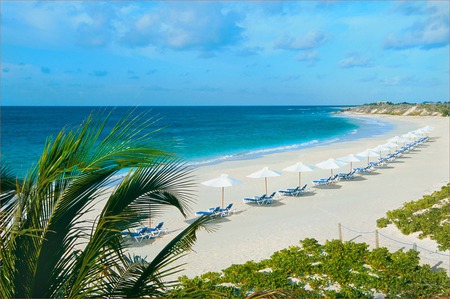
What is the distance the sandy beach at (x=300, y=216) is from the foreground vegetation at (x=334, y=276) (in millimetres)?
838

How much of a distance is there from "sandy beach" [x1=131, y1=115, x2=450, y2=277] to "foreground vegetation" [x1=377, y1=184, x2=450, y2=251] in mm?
244

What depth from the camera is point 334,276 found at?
23.9ft

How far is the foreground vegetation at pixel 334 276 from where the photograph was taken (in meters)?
6.64

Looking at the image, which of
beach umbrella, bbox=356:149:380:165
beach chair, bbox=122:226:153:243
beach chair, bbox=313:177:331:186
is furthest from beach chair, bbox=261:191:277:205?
beach umbrella, bbox=356:149:380:165

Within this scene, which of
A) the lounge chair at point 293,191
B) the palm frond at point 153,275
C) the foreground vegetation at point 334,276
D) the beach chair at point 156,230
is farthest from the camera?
the lounge chair at point 293,191

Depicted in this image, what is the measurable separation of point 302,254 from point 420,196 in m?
8.46

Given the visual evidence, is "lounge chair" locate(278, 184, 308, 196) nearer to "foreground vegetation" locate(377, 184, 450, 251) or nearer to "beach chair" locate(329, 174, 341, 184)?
"beach chair" locate(329, 174, 341, 184)

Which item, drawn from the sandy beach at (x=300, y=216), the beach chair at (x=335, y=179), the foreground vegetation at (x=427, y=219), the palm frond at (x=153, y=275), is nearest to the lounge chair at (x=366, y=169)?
the sandy beach at (x=300, y=216)

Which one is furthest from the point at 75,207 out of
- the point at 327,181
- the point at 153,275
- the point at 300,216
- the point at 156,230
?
the point at 327,181

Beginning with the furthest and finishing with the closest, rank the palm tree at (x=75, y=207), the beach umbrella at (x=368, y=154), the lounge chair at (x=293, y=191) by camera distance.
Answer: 1. the beach umbrella at (x=368, y=154)
2. the lounge chair at (x=293, y=191)
3. the palm tree at (x=75, y=207)

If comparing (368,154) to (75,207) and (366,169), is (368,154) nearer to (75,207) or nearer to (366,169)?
(366,169)

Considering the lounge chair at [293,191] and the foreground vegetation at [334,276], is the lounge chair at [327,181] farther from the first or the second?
the foreground vegetation at [334,276]

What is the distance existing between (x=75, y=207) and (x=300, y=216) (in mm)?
10405

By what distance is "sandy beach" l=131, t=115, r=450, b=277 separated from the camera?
31.0 ft
